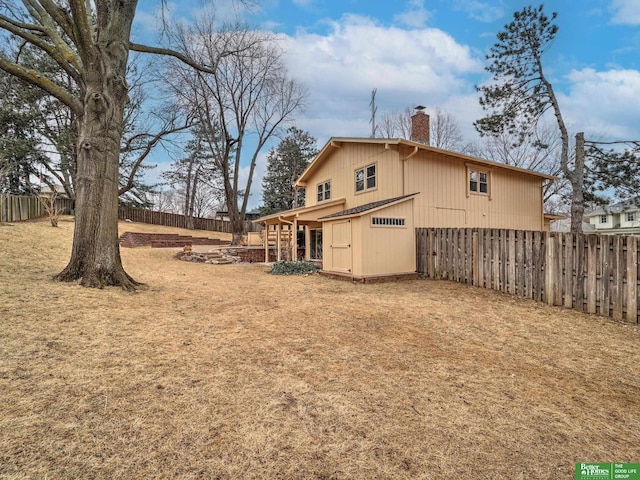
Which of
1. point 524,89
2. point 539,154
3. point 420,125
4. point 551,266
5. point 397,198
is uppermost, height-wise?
point 524,89

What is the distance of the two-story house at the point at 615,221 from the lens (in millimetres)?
37309

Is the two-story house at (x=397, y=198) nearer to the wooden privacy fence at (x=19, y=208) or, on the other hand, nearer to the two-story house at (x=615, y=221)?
the wooden privacy fence at (x=19, y=208)

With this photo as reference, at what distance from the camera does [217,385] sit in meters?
2.95

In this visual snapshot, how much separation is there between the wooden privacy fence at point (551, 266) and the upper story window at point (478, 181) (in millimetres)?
4853

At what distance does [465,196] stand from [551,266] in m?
6.85

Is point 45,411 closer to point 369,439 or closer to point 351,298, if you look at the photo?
point 369,439

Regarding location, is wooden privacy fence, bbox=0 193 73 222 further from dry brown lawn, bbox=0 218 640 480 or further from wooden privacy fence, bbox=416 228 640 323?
wooden privacy fence, bbox=416 228 640 323

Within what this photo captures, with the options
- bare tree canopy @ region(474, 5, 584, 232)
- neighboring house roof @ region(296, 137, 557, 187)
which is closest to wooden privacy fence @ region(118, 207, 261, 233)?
neighboring house roof @ region(296, 137, 557, 187)

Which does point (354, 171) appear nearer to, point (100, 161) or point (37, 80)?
point (100, 161)

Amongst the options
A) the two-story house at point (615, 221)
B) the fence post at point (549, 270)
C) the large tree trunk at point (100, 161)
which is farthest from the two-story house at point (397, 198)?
the two-story house at point (615, 221)

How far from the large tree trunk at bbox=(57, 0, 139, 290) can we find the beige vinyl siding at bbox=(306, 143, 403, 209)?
27.7 feet

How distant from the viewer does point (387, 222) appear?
33.7 feet

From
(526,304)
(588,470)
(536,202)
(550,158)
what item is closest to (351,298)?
(526,304)

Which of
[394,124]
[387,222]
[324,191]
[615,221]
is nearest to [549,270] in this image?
[387,222]
